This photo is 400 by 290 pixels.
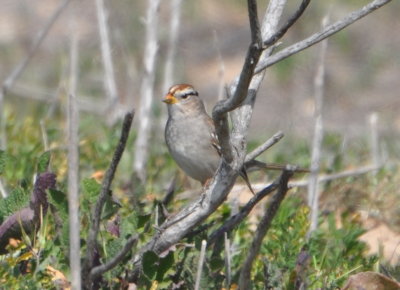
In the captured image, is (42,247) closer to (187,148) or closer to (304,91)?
(187,148)

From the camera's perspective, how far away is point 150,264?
13.0 feet

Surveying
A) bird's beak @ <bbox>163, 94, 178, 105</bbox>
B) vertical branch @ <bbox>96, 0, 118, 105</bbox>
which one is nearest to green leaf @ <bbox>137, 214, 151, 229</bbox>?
bird's beak @ <bbox>163, 94, 178, 105</bbox>

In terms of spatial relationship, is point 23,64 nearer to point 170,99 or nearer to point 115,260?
point 170,99

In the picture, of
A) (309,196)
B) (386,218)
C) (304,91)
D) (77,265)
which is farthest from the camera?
(304,91)

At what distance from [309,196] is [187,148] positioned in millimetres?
1035

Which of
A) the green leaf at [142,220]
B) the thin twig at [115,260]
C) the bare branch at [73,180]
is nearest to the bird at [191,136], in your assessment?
the green leaf at [142,220]

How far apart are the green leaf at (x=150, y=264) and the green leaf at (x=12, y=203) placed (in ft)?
2.17

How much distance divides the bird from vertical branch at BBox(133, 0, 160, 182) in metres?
0.14

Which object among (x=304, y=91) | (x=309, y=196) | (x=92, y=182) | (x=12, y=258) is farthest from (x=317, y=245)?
(x=304, y=91)

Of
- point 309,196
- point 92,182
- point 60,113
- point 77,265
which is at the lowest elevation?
point 77,265

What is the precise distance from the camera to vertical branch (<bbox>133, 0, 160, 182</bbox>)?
6.34 meters

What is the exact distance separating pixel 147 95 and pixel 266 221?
11.3ft

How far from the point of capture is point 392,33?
13.6m

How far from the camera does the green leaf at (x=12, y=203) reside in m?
4.30
